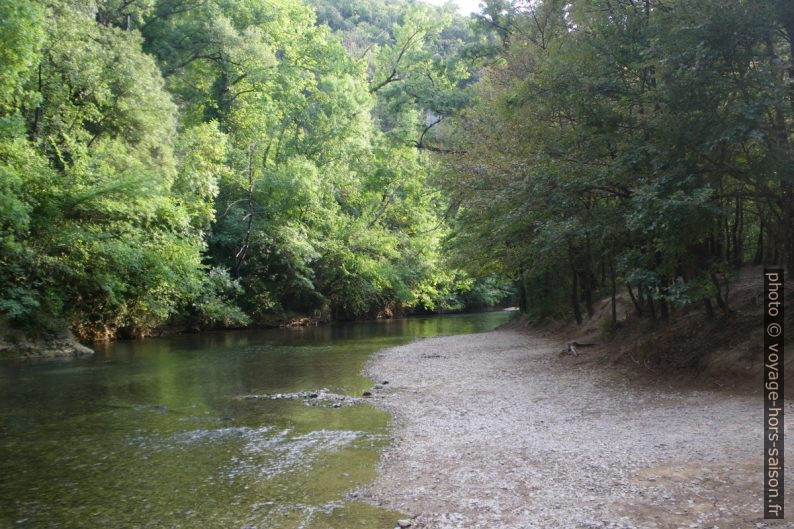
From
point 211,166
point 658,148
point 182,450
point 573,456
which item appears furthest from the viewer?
point 211,166

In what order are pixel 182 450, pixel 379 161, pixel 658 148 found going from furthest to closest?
pixel 379 161 < pixel 658 148 < pixel 182 450

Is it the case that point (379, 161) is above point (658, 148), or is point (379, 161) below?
above

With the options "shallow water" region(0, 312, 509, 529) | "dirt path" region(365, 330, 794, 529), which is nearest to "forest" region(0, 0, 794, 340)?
"dirt path" region(365, 330, 794, 529)

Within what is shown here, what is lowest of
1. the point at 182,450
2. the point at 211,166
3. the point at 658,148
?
the point at 182,450

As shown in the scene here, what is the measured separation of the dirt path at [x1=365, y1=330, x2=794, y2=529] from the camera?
5047 mm

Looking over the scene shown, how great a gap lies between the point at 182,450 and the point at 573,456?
4.75 metres

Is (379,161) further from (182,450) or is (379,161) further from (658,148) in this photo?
(182,450)

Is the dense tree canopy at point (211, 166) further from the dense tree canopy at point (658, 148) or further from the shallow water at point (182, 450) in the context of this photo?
the dense tree canopy at point (658, 148)

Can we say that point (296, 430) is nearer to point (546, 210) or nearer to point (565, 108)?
point (546, 210)

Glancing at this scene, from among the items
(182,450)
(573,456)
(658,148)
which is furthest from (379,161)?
(573,456)

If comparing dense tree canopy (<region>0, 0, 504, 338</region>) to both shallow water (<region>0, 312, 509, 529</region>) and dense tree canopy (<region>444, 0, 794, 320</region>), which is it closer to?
shallow water (<region>0, 312, 509, 529</region>)

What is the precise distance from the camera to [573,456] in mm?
6637

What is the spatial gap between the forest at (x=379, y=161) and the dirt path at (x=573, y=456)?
2.36m

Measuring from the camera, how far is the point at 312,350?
775 inches
